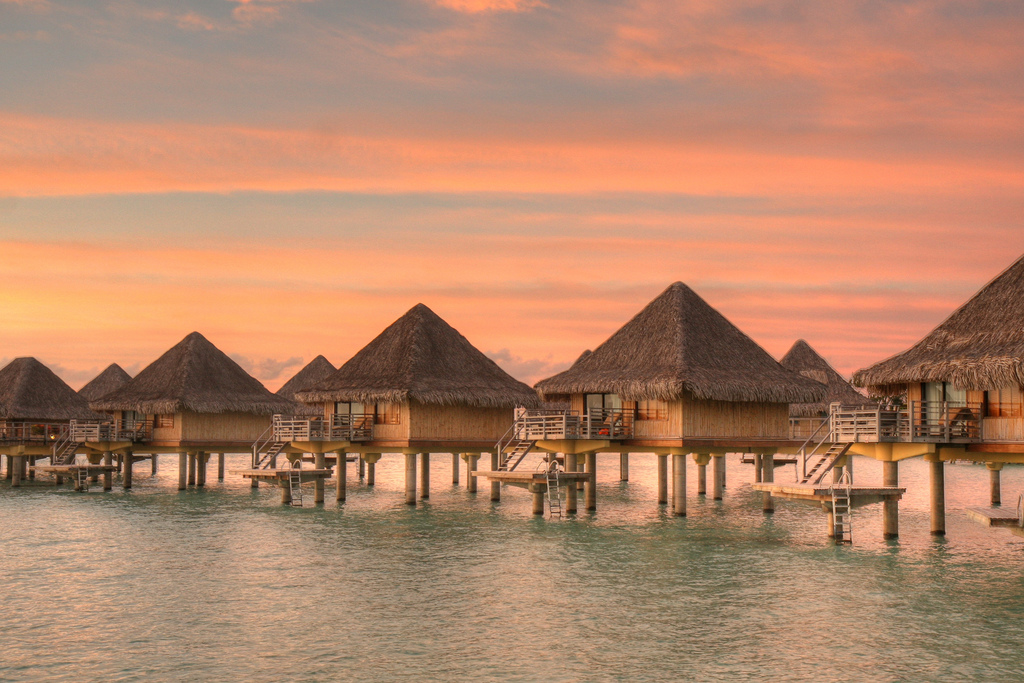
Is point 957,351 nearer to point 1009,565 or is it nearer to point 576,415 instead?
point 1009,565

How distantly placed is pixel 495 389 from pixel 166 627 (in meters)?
23.5

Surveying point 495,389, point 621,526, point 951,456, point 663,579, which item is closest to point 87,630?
point 663,579

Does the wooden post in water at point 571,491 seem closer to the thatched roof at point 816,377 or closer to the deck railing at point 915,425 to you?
the deck railing at point 915,425

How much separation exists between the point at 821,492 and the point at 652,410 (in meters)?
9.26

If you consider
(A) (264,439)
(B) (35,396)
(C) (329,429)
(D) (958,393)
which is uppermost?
(B) (35,396)

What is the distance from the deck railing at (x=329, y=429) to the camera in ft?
131

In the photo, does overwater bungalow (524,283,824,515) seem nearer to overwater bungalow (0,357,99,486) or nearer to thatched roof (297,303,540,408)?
thatched roof (297,303,540,408)

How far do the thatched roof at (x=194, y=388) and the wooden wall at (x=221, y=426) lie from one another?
0.49 metres

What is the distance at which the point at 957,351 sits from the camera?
27.6m

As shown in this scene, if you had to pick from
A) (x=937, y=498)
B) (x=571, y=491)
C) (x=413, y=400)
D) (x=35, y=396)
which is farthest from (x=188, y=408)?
(x=937, y=498)

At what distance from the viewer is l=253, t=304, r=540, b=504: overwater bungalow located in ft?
129

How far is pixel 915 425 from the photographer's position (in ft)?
91.3

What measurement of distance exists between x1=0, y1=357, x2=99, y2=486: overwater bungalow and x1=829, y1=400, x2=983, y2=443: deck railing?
38.0m

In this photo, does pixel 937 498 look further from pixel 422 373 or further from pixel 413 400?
pixel 422 373
